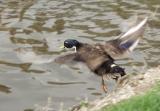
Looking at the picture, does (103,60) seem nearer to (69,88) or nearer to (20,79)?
(69,88)

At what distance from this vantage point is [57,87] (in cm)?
976

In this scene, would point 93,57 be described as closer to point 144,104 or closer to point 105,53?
point 105,53

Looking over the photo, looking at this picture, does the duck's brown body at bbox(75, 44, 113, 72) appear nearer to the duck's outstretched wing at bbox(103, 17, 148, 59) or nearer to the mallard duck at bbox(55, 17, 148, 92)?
the mallard duck at bbox(55, 17, 148, 92)

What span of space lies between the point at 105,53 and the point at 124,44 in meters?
0.31

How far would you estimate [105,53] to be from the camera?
766cm

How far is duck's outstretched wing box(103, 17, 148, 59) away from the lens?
7.69 metres

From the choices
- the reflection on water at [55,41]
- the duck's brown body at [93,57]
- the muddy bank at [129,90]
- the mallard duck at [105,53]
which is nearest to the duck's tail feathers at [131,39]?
the mallard duck at [105,53]

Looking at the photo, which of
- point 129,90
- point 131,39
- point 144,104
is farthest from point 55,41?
point 144,104

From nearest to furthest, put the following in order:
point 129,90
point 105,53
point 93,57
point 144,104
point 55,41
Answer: point 144,104, point 129,90, point 93,57, point 105,53, point 55,41

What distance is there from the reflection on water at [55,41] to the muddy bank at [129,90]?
767 millimetres

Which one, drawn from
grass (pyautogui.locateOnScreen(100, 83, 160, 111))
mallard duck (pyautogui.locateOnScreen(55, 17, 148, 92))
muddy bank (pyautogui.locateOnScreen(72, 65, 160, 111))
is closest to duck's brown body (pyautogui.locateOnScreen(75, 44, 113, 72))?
mallard duck (pyautogui.locateOnScreen(55, 17, 148, 92))

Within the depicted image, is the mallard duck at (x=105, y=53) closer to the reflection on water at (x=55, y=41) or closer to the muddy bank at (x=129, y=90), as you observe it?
the muddy bank at (x=129, y=90)

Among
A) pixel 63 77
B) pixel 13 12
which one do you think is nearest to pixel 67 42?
pixel 63 77

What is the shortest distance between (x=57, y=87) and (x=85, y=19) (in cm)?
365
